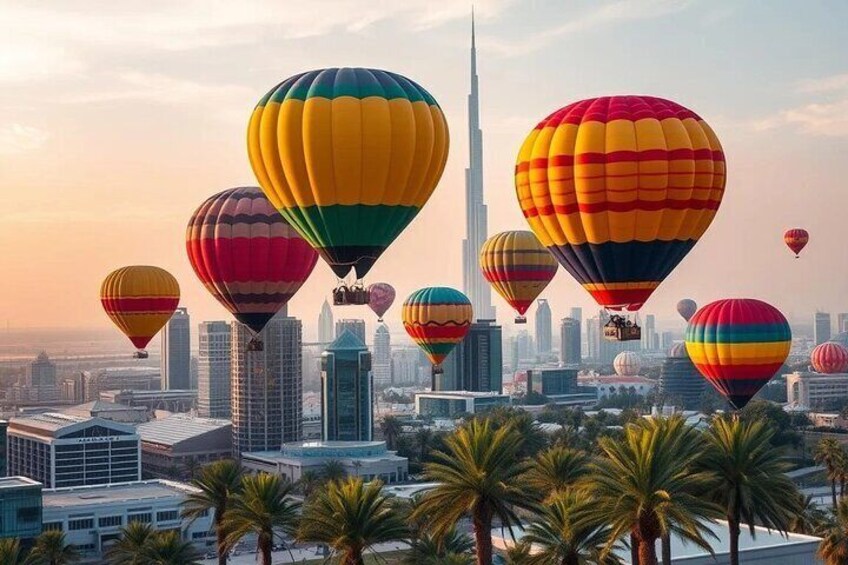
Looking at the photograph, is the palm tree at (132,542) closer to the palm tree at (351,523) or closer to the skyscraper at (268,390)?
the palm tree at (351,523)

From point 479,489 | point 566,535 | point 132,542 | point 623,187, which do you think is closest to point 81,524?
point 132,542

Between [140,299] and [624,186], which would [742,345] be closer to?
[624,186]

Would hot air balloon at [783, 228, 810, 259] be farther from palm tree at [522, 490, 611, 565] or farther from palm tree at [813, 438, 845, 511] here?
palm tree at [522, 490, 611, 565]

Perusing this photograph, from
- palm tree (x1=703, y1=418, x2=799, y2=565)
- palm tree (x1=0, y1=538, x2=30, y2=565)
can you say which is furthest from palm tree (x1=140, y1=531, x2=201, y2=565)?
palm tree (x1=703, y1=418, x2=799, y2=565)

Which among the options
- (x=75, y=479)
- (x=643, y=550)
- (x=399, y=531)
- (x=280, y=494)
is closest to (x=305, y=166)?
(x=280, y=494)

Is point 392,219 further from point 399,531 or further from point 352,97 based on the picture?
point 399,531

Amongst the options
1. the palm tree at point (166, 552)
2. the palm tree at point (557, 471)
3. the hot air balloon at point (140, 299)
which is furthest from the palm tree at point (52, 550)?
the palm tree at point (557, 471)
